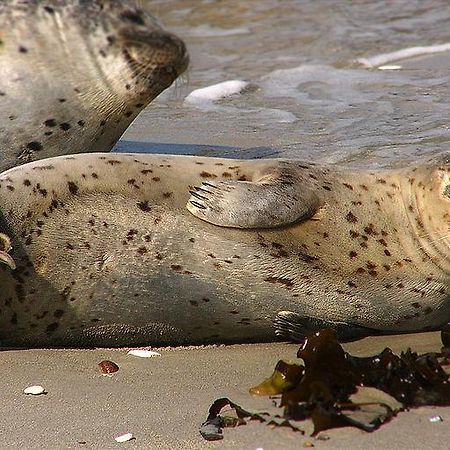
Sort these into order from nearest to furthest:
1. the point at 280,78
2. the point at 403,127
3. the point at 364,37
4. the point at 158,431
Answer: 1. the point at 158,431
2. the point at 403,127
3. the point at 280,78
4. the point at 364,37

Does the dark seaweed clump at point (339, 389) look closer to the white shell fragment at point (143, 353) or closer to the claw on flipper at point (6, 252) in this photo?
the white shell fragment at point (143, 353)

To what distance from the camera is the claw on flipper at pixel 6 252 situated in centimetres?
425

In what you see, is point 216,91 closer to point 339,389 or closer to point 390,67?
point 390,67

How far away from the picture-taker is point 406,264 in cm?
469

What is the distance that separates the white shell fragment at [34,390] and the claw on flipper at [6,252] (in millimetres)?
456

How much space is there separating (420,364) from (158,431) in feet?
2.86

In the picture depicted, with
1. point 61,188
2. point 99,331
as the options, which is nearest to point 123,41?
point 61,188

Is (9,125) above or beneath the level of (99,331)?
above

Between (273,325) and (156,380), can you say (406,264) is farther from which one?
(156,380)

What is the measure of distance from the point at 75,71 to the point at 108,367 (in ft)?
4.40

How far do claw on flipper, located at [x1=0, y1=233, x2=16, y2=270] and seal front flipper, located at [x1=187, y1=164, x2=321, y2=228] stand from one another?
2.19ft

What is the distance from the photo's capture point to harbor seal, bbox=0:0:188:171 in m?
4.57

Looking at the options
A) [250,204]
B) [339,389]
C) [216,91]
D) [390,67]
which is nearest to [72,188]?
[250,204]

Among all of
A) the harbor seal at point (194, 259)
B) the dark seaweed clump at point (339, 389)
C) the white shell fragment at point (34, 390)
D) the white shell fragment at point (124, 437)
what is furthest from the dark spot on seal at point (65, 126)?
the white shell fragment at point (124, 437)
